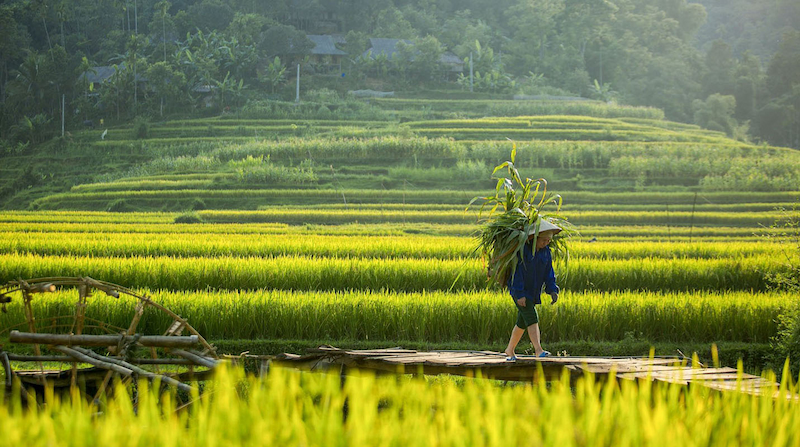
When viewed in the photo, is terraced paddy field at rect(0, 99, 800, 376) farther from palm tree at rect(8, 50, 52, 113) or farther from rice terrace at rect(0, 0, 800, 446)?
palm tree at rect(8, 50, 52, 113)

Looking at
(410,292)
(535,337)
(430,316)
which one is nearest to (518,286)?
(535,337)

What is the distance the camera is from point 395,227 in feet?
48.1

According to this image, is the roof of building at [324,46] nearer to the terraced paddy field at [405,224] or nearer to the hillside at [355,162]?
the terraced paddy field at [405,224]

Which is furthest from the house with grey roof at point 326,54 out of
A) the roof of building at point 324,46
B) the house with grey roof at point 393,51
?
the house with grey roof at point 393,51

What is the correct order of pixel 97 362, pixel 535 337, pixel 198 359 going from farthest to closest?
pixel 535 337 < pixel 198 359 < pixel 97 362

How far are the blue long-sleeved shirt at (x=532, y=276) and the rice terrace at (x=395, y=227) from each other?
2 centimetres

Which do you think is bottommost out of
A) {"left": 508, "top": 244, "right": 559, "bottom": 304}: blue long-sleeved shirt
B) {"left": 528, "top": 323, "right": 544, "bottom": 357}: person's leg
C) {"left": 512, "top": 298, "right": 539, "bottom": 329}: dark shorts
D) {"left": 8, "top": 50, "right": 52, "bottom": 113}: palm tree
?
{"left": 528, "top": 323, "right": 544, "bottom": 357}: person's leg

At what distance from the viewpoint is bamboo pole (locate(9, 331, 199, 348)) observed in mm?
3035

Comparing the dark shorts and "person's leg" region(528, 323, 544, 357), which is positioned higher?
the dark shorts

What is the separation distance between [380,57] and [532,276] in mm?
30247

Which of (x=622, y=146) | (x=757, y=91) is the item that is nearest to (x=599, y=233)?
(x=622, y=146)

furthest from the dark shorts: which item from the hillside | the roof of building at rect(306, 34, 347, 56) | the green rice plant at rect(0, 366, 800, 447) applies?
the roof of building at rect(306, 34, 347, 56)

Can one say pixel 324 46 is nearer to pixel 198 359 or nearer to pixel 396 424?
pixel 198 359

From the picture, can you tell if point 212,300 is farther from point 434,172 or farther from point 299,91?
point 299,91
